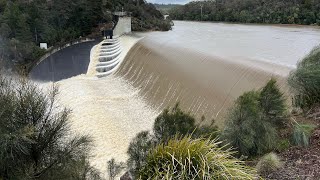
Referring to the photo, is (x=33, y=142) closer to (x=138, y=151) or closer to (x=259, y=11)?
(x=138, y=151)

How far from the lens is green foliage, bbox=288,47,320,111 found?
862 cm

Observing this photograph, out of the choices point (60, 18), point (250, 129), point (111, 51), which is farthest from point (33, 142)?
point (60, 18)

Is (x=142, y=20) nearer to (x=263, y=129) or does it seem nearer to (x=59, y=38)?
(x=59, y=38)

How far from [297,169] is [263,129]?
4.27 feet

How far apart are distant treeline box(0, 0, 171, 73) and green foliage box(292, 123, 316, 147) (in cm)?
2591

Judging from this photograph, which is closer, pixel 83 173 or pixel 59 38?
pixel 83 173

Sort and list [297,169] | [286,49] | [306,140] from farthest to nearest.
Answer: [286,49], [306,140], [297,169]

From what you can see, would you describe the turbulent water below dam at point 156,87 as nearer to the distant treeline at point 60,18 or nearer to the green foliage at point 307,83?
the green foliage at point 307,83

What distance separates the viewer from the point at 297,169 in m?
6.02

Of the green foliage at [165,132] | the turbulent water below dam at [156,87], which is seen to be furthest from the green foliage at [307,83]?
the green foliage at [165,132]

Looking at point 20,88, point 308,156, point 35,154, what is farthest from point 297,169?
point 20,88

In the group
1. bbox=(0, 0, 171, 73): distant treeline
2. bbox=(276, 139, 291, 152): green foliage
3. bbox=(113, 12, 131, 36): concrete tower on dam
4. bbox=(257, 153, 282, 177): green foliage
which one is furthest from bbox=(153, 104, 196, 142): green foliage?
bbox=(113, 12, 131, 36): concrete tower on dam

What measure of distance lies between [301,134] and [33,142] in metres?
4.82

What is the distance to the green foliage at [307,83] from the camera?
862cm
